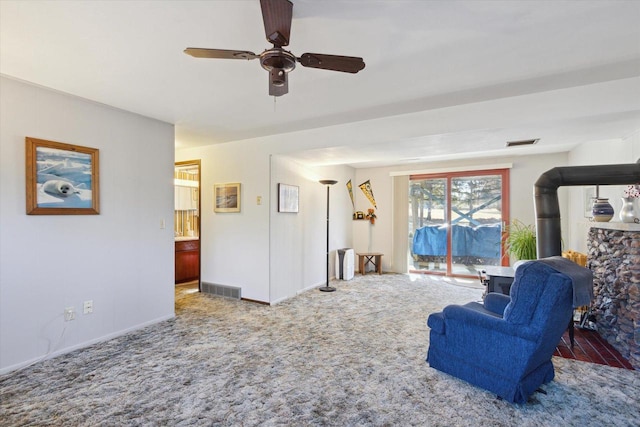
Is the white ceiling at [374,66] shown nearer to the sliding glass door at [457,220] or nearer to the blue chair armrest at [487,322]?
the blue chair armrest at [487,322]

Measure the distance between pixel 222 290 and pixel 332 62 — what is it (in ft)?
13.0

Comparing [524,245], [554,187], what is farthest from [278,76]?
[524,245]

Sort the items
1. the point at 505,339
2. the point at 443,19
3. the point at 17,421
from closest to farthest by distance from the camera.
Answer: the point at 443,19 < the point at 17,421 < the point at 505,339

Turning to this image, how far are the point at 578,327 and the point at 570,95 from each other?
2.53 meters

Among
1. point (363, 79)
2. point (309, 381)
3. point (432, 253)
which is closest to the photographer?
point (309, 381)

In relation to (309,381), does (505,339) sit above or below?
above

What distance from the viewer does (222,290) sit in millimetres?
4746

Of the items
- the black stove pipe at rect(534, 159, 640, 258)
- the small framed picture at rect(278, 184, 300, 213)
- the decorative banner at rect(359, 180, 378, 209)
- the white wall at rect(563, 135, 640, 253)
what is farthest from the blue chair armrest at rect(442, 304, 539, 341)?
the decorative banner at rect(359, 180, 378, 209)

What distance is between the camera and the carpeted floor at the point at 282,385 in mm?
1960

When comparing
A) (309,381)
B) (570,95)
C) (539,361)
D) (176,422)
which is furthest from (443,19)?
(176,422)

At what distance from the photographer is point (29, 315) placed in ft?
8.68

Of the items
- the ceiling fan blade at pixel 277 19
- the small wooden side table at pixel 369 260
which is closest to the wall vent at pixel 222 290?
the small wooden side table at pixel 369 260

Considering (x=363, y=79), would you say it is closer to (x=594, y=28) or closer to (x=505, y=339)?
(x=594, y=28)

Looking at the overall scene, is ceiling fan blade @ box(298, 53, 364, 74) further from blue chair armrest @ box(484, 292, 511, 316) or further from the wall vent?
the wall vent
